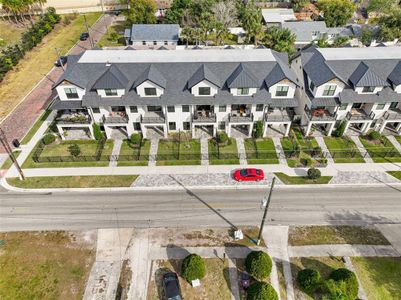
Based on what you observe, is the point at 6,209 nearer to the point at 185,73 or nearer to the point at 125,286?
the point at 125,286

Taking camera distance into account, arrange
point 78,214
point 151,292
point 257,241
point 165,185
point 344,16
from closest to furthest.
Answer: point 151,292, point 257,241, point 78,214, point 165,185, point 344,16

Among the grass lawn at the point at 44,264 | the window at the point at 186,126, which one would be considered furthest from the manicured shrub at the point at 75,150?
the window at the point at 186,126

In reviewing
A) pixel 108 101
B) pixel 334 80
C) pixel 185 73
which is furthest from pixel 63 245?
pixel 334 80

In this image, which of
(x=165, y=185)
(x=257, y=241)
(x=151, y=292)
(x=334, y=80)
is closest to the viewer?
(x=151, y=292)

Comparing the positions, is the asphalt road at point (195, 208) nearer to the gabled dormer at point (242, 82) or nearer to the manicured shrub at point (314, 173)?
the manicured shrub at point (314, 173)

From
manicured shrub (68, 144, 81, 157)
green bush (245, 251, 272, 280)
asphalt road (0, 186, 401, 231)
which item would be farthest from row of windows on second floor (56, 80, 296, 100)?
green bush (245, 251, 272, 280)

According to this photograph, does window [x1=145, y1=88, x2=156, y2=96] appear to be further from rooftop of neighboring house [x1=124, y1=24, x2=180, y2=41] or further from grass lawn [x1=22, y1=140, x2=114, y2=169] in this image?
rooftop of neighboring house [x1=124, y1=24, x2=180, y2=41]
